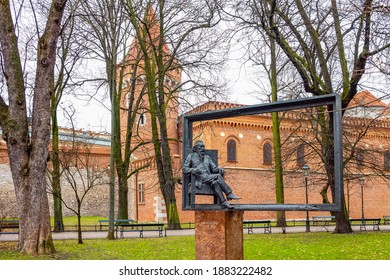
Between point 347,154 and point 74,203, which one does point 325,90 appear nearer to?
point 347,154

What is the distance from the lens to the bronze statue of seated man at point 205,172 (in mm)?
8555

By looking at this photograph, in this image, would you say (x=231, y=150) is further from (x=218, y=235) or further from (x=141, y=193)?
(x=218, y=235)

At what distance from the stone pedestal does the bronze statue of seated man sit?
0.92 ft

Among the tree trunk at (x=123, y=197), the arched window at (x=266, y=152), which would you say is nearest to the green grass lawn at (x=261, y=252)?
the tree trunk at (x=123, y=197)

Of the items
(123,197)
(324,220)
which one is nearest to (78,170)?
(123,197)

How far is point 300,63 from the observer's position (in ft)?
62.3

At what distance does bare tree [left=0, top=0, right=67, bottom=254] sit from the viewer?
39.4 feet

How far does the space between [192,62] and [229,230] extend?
1582cm

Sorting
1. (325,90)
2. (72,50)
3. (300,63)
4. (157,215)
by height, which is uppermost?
(72,50)

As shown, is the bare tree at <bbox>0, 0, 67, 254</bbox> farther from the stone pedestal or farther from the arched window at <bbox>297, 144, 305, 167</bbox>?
the arched window at <bbox>297, 144, 305, 167</bbox>

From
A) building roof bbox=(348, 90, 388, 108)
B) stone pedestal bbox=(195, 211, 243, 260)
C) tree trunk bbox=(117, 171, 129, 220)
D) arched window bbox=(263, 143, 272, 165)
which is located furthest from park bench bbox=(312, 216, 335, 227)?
stone pedestal bbox=(195, 211, 243, 260)

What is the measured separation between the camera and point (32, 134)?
40.5ft

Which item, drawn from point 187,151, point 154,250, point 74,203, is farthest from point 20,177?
point 74,203

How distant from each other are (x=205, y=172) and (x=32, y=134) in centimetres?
552
